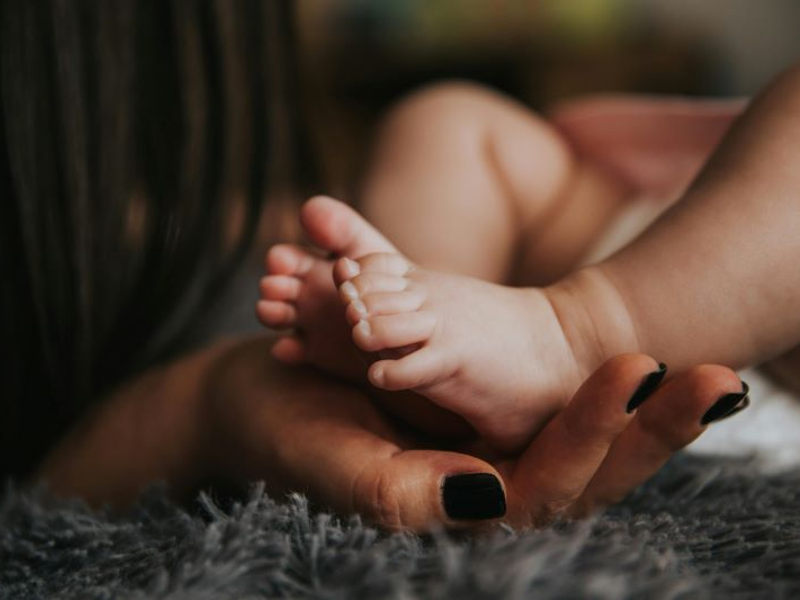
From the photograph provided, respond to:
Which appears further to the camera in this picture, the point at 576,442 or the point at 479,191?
the point at 479,191

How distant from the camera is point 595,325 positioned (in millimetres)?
457

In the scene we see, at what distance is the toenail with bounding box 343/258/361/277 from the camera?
0.44 meters

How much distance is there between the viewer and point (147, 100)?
0.77 meters

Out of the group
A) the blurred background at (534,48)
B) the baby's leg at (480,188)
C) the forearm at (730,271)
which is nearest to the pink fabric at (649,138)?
the baby's leg at (480,188)

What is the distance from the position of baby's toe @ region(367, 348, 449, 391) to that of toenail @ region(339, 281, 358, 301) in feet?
0.11

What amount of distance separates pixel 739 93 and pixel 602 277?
2894mm

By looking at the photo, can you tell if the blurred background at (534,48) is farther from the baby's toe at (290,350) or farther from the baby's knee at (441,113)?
the baby's toe at (290,350)

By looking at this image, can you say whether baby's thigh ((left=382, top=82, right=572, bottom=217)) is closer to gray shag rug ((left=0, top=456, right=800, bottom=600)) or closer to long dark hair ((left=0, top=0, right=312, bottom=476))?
long dark hair ((left=0, top=0, right=312, bottom=476))

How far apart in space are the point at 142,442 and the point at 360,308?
25cm

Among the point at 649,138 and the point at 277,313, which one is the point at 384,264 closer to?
the point at 277,313

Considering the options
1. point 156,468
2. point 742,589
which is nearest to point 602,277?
point 742,589

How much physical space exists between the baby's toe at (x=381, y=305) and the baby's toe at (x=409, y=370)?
0.02 m

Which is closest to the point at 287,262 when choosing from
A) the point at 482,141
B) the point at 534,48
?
the point at 482,141

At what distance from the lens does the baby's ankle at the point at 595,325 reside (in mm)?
456
